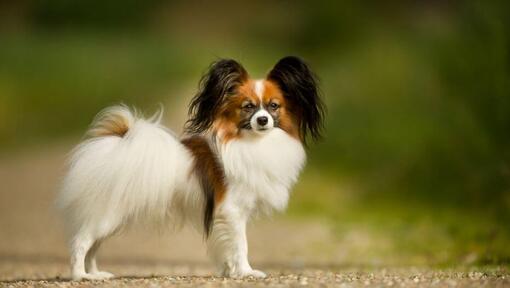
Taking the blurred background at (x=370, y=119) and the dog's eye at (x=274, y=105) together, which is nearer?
the dog's eye at (x=274, y=105)

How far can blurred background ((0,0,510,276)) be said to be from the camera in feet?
34.1

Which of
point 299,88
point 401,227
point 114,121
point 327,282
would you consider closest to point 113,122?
point 114,121

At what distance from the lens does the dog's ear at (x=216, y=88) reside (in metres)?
6.74

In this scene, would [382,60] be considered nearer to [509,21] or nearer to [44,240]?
[509,21]

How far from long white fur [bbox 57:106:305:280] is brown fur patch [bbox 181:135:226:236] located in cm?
4

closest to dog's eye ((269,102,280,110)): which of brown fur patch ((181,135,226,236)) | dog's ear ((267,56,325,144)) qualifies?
dog's ear ((267,56,325,144))

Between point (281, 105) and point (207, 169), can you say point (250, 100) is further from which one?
point (207, 169)

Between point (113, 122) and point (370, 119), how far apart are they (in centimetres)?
821

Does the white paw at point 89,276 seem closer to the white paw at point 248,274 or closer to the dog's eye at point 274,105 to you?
the white paw at point 248,274

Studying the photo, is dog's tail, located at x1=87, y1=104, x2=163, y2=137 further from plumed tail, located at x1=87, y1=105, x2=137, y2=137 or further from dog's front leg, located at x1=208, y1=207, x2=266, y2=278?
dog's front leg, located at x1=208, y1=207, x2=266, y2=278

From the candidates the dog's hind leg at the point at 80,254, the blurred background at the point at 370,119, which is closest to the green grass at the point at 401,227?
the blurred background at the point at 370,119

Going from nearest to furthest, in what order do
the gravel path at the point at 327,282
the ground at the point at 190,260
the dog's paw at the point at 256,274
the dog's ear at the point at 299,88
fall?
1. the gravel path at the point at 327,282
2. the ground at the point at 190,260
3. the dog's paw at the point at 256,274
4. the dog's ear at the point at 299,88

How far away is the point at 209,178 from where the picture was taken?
6.75 metres

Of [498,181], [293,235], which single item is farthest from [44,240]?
[498,181]
